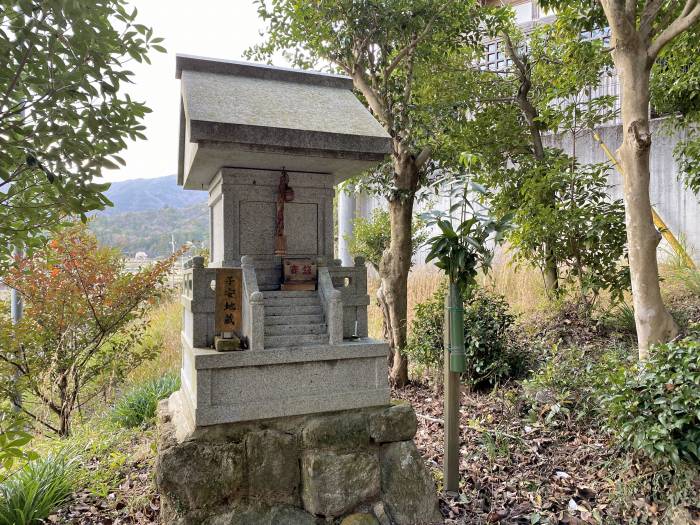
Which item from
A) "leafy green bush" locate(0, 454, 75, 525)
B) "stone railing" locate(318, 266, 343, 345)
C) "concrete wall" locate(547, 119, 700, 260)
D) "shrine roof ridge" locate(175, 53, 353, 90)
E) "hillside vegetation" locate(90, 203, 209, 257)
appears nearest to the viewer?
"leafy green bush" locate(0, 454, 75, 525)

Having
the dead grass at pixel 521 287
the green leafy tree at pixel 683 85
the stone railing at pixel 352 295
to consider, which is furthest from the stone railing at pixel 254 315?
the green leafy tree at pixel 683 85

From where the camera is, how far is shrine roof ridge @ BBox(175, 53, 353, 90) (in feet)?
11.9

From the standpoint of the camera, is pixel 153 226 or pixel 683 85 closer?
pixel 683 85

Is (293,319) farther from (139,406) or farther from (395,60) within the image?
(395,60)

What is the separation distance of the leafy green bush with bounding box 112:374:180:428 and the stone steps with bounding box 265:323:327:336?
2580mm

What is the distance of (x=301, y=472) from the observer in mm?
3262

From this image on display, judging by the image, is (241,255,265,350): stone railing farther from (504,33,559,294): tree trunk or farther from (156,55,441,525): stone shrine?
(504,33,559,294): tree trunk

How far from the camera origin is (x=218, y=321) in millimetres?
3277

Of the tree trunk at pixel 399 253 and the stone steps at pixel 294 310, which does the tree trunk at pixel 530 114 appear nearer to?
the tree trunk at pixel 399 253

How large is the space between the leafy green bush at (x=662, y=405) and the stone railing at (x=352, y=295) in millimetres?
1896

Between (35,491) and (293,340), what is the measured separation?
2.11 metres

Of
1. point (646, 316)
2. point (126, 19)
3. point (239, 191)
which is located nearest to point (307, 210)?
point (239, 191)

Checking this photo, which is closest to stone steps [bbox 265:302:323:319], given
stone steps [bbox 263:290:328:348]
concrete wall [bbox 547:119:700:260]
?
stone steps [bbox 263:290:328:348]

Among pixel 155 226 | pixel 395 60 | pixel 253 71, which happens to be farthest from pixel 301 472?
pixel 155 226
